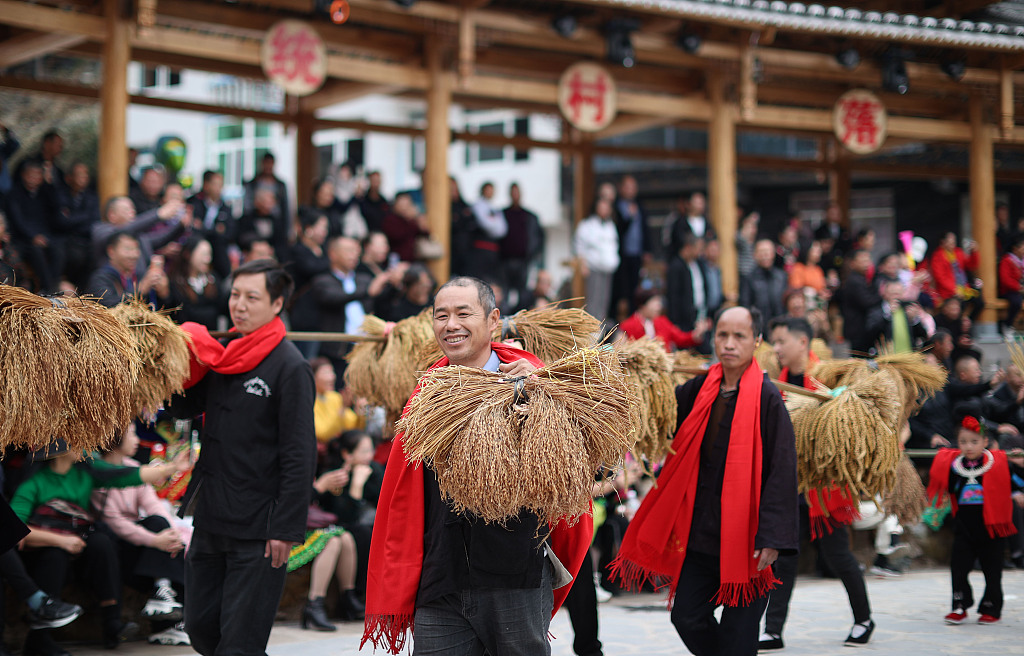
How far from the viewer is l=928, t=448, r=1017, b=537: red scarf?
6719 millimetres

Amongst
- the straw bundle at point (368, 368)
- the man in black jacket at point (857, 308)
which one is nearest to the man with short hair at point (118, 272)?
the straw bundle at point (368, 368)

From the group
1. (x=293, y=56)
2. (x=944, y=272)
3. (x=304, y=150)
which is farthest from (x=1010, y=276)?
(x=293, y=56)

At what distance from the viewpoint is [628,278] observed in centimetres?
1228

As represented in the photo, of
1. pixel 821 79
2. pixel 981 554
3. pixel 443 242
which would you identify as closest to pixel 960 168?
pixel 821 79

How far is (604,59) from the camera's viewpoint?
11938 mm

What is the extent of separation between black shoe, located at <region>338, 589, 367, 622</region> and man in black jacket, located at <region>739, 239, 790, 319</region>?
611cm

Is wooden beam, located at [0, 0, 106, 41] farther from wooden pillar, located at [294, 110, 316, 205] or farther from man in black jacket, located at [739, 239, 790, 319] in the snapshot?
man in black jacket, located at [739, 239, 790, 319]

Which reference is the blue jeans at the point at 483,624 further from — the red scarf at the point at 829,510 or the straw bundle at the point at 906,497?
the straw bundle at the point at 906,497

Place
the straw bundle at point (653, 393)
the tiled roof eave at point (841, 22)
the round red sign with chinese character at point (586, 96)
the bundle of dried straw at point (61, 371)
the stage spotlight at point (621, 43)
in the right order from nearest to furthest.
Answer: the bundle of dried straw at point (61, 371) < the straw bundle at point (653, 393) < the tiled roof eave at point (841, 22) < the stage spotlight at point (621, 43) < the round red sign with chinese character at point (586, 96)

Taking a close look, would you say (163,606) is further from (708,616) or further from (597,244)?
(597,244)

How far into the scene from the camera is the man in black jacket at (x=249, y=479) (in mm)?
4137

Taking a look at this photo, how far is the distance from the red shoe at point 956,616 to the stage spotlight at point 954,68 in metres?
8.54

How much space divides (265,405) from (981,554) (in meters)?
4.85

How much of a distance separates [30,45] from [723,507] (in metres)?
8.41
